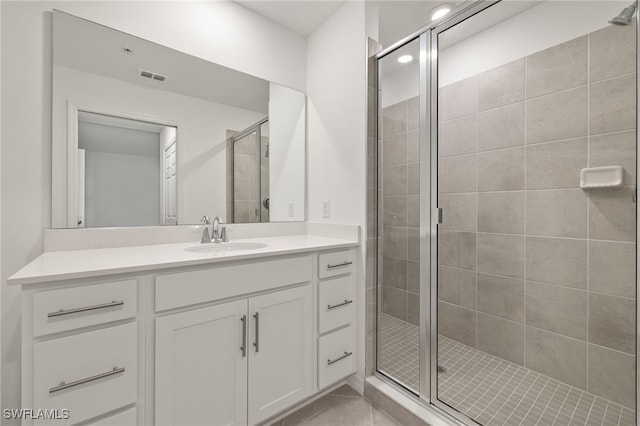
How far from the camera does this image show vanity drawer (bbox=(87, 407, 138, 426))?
950mm

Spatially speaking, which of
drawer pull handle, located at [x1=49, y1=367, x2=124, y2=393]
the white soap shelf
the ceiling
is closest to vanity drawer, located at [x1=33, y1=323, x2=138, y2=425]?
drawer pull handle, located at [x1=49, y1=367, x2=124, y2=393]

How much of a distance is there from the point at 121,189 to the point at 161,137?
0.38 meters

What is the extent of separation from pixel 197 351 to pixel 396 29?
2428mm

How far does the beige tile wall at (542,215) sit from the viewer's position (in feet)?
4.87

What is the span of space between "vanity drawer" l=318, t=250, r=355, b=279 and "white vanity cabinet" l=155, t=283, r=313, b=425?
0.45 ft

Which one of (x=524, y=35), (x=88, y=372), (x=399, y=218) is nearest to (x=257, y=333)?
(x=88, y=372)

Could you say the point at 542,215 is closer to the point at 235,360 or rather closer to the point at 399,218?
the point at 399,218

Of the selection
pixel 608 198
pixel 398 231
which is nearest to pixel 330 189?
pixel 398 231

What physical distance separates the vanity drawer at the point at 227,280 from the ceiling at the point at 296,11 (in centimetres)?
169

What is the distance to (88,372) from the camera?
36.2 inches

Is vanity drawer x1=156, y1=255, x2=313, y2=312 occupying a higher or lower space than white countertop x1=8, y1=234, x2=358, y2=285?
lower

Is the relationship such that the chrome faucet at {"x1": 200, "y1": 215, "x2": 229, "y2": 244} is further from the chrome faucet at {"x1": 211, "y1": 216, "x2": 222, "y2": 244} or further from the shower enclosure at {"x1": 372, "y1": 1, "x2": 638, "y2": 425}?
the shower enclosure at {"x1": 372, "y1": 1, "x2": 638, "y2": 425}

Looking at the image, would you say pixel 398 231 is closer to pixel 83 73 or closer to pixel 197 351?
pixel 197 351

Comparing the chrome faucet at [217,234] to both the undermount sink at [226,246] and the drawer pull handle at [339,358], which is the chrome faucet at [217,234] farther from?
the drawer pull handle at [339,358]
